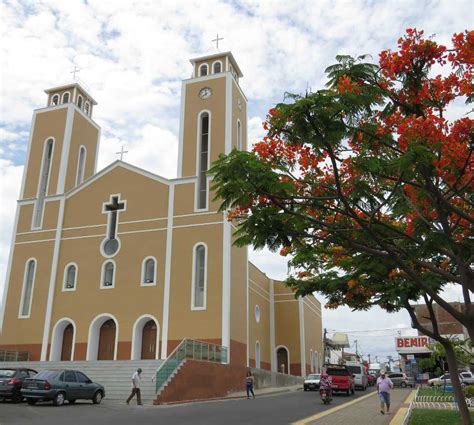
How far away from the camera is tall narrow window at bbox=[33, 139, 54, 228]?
34.9 m

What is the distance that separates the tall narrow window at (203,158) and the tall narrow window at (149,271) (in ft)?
14.4

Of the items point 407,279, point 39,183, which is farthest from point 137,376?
point 39,183

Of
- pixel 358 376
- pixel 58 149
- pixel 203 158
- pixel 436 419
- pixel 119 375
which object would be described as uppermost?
pixel 58 149

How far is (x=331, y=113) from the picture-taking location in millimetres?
7387

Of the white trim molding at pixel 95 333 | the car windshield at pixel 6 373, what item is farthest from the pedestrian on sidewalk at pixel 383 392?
the white trim molding at pixel 95 333

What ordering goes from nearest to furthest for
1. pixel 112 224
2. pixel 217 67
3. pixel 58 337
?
pixel 58 337 < pixel 112 224 < pixel 217 67

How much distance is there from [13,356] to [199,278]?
11.9 m

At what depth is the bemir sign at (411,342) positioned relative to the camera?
54.2 metres

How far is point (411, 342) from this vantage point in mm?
55000

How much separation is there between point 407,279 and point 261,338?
26698 mm

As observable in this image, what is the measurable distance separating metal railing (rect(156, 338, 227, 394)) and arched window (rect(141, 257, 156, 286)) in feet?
18.9

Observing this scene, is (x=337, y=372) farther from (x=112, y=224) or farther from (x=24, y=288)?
(x=24, y=288)

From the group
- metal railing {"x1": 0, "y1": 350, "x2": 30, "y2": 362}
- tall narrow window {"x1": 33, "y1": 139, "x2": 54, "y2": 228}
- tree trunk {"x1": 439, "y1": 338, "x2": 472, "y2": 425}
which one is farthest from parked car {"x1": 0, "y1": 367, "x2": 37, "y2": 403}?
tall narrow window {"x1": 33, "y1": 139, "x2": 54, "y2": 228}

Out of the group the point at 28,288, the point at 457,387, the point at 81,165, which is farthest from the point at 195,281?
the point at 457,387
